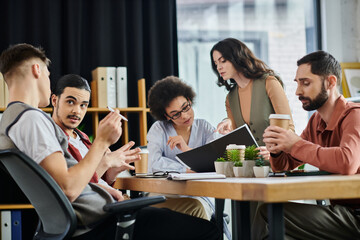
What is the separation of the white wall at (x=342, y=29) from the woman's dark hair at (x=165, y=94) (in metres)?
2.17

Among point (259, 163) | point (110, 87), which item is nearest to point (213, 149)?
point (259, 163)

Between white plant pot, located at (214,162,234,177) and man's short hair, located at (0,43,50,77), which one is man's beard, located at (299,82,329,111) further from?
man's short hair, located at (0,43,50,77)

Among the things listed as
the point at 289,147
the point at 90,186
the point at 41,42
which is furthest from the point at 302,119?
the point at 90,186

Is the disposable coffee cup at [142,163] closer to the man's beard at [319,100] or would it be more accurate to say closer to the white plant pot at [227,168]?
the white plant pot at [227,168]

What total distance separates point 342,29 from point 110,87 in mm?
2414

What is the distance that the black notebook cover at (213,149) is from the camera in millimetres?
1995

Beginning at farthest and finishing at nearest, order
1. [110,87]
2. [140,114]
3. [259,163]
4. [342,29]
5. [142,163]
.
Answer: [342,29] < [140,114] < [110,87] < [142,163] < [259,163]

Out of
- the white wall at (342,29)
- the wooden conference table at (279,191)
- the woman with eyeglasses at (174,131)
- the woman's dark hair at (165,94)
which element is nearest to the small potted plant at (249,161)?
the wooden conference table at (279,191)

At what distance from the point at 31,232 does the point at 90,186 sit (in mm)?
2189

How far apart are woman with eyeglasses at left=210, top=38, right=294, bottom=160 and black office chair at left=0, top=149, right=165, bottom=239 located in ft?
3.88

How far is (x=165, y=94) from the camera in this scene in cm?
311

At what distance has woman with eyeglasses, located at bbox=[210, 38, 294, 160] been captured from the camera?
2.67 meters

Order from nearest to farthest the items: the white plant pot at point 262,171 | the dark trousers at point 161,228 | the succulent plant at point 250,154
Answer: the dark trousers at point 161,228 < the white plant pot at point 262,171 < the succulent plant at point 250,154

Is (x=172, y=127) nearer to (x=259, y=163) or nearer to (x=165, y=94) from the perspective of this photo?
(x=165, y=94)
